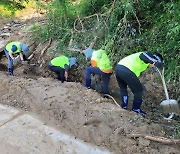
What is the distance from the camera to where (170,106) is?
6.92 meters

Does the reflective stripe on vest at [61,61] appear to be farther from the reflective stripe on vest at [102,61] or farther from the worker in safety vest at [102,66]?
the reflective stripe on vest at [102,61]

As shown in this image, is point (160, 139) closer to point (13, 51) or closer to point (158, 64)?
point (158, 64)

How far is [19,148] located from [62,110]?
4.03ft

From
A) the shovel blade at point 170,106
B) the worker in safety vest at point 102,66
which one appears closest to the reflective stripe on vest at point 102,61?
the worker in safety vest at point 102,66

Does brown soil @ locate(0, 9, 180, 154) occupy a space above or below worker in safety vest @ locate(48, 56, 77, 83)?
below

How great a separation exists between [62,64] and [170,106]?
306cm

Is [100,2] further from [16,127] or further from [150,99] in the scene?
[16,127]

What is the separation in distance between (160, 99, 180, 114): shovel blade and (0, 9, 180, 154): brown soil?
22 centimetres

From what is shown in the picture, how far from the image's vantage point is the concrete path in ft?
18.3

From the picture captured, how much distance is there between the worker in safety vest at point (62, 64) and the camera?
8664mm

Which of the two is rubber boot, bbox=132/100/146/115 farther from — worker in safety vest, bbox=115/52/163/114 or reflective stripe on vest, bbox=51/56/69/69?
reflective stripe on vest, bbox=51/56/69/69

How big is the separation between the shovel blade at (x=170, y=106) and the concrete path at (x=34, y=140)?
1.99 metres

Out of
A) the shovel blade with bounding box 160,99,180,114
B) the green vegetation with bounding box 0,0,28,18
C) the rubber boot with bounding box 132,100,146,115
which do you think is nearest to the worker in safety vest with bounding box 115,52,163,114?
the rubber boot with bounding box 132,100,146,115

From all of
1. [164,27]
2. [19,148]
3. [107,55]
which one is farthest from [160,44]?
[19,148]
